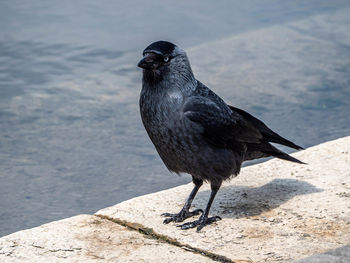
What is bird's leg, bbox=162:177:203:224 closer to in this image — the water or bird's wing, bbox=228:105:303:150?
bird's wing, bbox=228:105:303:150

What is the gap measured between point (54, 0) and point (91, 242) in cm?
871

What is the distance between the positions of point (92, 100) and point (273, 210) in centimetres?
415

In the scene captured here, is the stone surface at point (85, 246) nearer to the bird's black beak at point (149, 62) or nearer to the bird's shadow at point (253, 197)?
the bird's shadow at point (253, 197)

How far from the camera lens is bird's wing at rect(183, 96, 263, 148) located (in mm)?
4406

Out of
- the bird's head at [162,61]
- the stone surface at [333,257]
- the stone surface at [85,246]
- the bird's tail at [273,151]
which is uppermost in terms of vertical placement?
the bird's head at [162,61]

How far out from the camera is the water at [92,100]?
20.9 ft

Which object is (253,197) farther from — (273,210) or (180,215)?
(180,215)

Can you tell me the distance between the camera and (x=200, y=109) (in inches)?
175

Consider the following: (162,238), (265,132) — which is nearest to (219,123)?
(265,132)

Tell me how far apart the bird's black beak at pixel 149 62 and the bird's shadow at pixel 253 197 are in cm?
119

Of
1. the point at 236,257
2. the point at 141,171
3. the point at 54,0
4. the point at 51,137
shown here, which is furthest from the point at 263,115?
the point at 54,0

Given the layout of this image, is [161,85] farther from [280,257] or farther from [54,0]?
[54,0]

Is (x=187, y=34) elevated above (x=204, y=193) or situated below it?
above

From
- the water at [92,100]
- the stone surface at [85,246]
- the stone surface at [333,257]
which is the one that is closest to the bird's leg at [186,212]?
the stone surface at [85,246]
